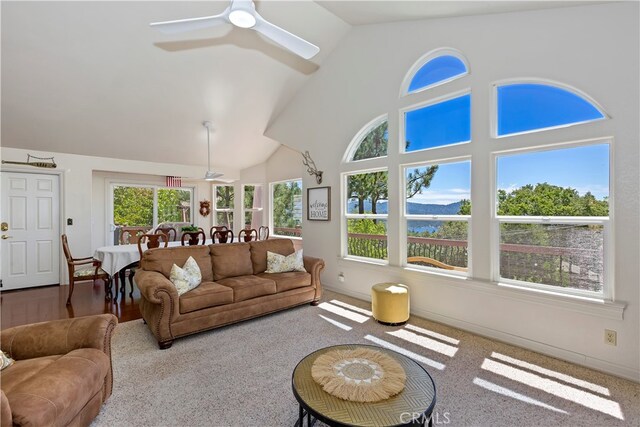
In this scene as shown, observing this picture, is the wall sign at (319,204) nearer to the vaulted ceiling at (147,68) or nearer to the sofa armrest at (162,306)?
the vaulted ceiling at (147,68)

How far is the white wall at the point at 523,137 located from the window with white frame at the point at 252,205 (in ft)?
10.2

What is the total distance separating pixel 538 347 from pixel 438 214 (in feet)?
5.55

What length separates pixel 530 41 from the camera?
2.89 m

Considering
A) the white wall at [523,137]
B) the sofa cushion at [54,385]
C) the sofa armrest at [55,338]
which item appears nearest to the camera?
the sofa cushion at [54,385]

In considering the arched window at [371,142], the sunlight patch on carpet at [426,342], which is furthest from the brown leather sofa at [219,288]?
the arched window at [371,142]

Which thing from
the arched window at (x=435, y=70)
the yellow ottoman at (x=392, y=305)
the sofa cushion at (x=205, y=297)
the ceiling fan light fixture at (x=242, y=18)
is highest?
the arched window at (x=435, y=70)

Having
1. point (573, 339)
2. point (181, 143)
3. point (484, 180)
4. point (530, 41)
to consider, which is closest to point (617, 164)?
point (484, 180)

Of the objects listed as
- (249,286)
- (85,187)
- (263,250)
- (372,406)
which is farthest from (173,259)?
(85,187)

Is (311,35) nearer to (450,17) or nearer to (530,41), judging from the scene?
(450,17)

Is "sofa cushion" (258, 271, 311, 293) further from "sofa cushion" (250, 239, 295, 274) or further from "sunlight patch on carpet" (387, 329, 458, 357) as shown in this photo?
"sunlight patch on carpet" (387, 329, 458, 357)

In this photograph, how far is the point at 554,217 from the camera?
2.89 metres

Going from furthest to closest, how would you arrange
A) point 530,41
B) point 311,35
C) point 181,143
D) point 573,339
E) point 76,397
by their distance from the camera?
point 181,143
point 311,35
point 530,41
point 573,339
point 76,397

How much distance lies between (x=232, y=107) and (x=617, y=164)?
503 centimetres

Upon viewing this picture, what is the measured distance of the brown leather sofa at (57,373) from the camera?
140 cm
